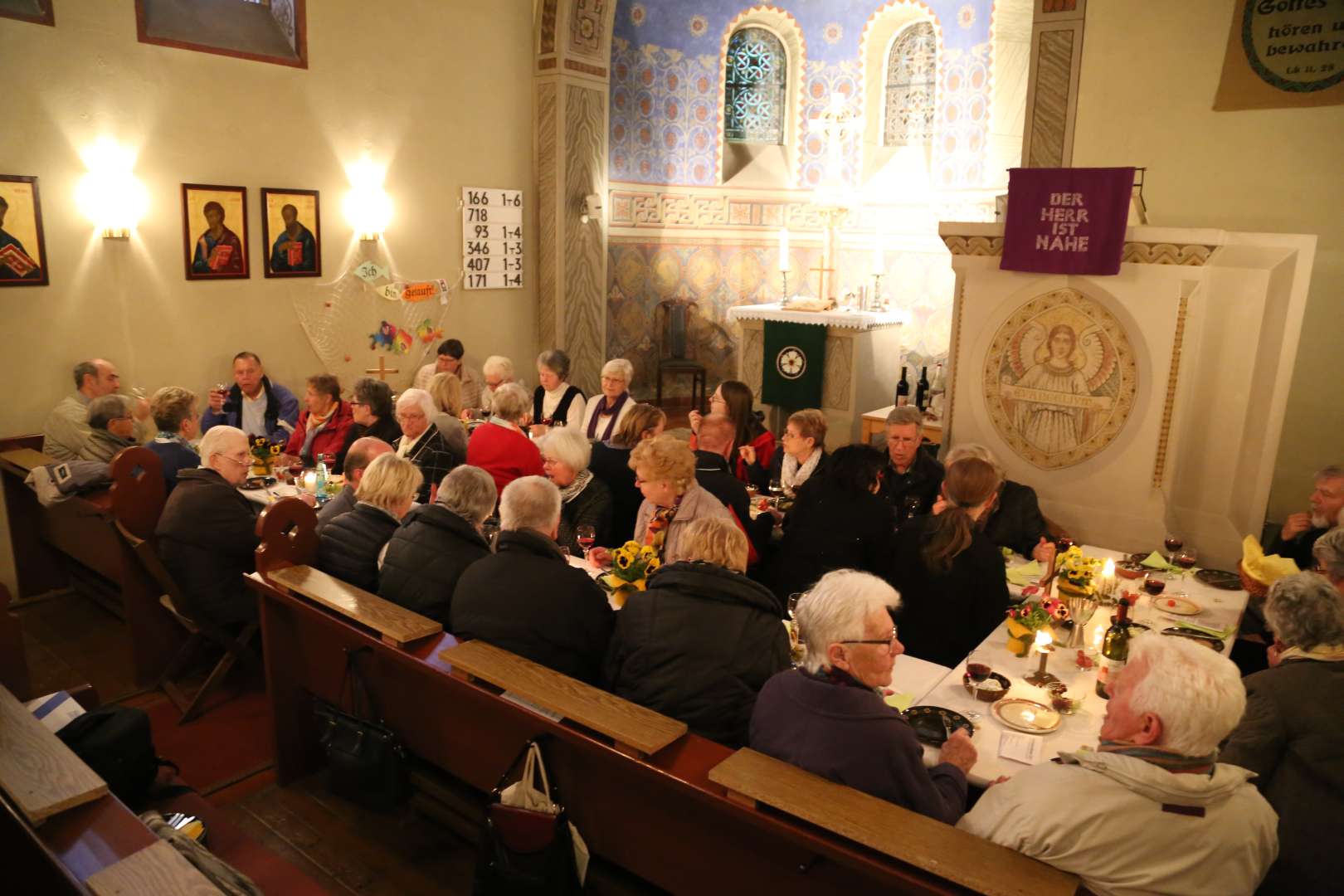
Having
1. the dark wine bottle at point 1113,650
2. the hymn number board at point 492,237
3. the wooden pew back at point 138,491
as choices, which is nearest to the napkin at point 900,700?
the dark wine bottle at point 1113,650

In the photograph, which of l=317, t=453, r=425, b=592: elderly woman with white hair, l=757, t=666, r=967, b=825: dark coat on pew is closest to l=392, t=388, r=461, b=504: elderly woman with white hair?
l=317, t=453, r=425, b=592: elderly woman with white hair

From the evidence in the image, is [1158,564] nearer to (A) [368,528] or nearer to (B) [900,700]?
(B) [900,700]

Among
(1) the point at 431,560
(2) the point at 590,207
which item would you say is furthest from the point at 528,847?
(2) the point at 590,207

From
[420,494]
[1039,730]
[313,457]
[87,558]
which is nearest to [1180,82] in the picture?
[1039,730]

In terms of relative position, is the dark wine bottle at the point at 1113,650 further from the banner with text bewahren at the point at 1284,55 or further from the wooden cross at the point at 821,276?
the wooden cross at the point at 821,276

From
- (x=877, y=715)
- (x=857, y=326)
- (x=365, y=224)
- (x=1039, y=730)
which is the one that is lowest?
(x=1039, y=730)

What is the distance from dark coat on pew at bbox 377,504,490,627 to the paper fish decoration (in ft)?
18.9

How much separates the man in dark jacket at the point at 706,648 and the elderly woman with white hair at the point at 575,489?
74.9 inches

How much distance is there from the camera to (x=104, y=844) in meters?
2.30

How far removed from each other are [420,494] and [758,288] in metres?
8.09

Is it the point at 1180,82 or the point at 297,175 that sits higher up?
the point at 1180,82

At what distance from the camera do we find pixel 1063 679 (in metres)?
3.59

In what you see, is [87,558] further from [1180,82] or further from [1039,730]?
[1180,82]

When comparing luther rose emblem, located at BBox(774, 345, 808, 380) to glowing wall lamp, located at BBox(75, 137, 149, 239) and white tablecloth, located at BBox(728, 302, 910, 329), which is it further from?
glowing wall lamp, located at BBox(75, 137, 149, 239)
